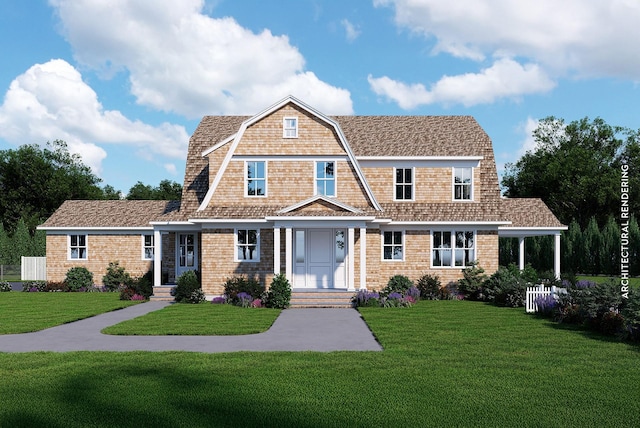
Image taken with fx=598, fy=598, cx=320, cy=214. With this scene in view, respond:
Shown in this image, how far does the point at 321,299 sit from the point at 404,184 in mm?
7384

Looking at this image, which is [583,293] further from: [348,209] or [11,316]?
[11,316]

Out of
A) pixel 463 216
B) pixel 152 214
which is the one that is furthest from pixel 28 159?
pixel 463 216

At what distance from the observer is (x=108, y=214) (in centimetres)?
3447

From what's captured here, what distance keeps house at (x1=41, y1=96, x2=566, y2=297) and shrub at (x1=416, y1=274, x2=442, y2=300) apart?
23.6 inches

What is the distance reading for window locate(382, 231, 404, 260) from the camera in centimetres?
2750

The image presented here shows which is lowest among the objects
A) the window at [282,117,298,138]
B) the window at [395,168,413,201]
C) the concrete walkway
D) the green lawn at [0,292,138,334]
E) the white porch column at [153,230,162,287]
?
the green lawn at [0,292,138,334]

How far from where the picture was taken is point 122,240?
109 feet

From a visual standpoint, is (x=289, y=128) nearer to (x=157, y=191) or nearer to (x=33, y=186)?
(x=33, y=186)

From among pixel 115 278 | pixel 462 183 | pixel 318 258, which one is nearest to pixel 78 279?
pixel 115 278

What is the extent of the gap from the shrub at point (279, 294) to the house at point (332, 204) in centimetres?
115

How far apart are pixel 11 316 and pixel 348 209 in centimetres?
1306

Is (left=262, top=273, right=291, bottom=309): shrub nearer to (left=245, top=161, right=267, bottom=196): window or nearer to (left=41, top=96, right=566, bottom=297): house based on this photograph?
(left=41, top=96, right=566, bottom=297): house

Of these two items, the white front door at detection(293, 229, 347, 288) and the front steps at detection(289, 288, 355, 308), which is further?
the white front door at detection(293, 229, 347, 288)

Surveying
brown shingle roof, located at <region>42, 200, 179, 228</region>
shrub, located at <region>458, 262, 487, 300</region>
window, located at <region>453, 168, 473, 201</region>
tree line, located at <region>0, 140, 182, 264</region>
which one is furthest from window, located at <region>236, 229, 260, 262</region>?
tree line, located at <region>0, 140, 182, 264</region>
